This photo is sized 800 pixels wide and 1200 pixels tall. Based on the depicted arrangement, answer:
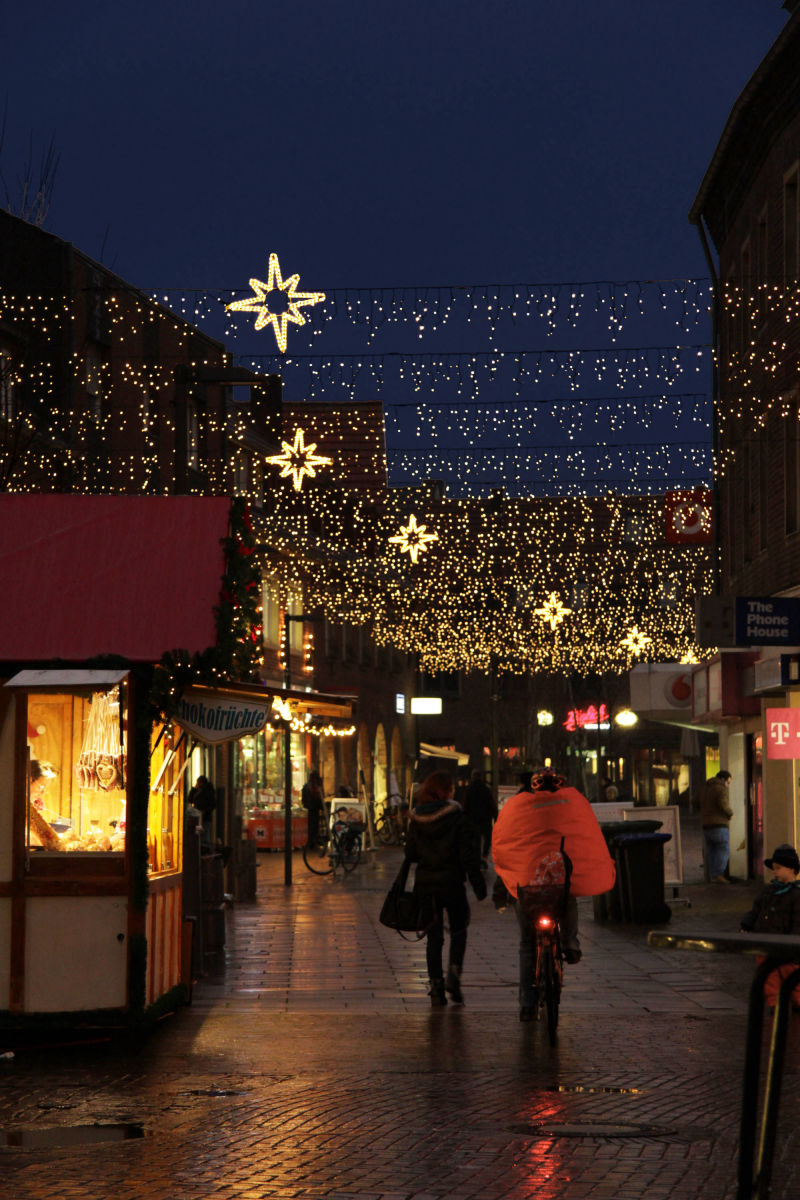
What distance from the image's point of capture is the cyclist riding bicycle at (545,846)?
1279 centimetres

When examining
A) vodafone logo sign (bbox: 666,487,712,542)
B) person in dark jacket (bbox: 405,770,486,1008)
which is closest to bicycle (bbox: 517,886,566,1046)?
person in dark jacket (bbox: 405,770,486,1008)

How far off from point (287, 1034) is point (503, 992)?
299 centimetres

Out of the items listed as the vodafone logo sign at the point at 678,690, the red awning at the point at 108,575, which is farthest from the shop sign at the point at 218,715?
the vodafone logo sign at the point at 678,690

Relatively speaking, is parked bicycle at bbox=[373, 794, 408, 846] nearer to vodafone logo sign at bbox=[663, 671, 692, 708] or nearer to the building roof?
vodafone logo sign at bbox=[663, 671, 692, 708]

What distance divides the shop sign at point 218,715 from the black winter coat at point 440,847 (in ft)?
5.19

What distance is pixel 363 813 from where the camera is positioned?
36656mm

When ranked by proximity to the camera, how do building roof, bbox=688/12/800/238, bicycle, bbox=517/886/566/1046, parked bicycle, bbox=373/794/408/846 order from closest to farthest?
1. bicycle, bbox=517/886/566/1046
2. building roof, bbox=688/12/800/238
3. parked bicycle, bbox=373/794/408/846

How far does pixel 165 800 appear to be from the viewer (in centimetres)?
1390

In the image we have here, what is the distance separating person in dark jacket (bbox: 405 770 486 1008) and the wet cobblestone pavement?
0.97 feet

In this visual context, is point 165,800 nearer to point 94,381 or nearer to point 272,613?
point 94,381

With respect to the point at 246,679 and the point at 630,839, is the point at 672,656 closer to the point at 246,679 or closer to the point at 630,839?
the point at 630,839

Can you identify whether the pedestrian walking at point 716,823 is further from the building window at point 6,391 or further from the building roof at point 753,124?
the building window at point 6,391

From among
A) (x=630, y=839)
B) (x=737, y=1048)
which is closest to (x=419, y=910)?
(x=737, y=1048)

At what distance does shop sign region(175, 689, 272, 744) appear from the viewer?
13492mm
